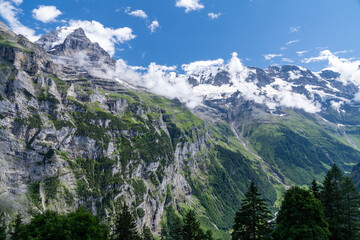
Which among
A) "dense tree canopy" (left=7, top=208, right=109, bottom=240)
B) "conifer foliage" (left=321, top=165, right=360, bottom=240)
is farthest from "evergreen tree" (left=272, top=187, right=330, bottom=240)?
"dense tree canopy" (left=7, top=208, right=109, bottom=240)

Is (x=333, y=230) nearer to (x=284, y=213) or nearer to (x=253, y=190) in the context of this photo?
(x=284, y=213)

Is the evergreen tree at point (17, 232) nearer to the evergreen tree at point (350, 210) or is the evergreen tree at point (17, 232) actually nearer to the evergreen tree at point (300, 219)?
the evergreen tree at point (300, 219)

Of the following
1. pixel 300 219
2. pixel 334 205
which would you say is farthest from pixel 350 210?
pixel 300 219

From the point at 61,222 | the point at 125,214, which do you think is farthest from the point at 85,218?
the point at 125,214

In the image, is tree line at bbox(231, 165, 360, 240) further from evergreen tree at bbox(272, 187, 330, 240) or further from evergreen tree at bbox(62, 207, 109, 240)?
evergreen tree at bbox(62, 207, 109, 240)

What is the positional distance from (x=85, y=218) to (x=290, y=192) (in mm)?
38833

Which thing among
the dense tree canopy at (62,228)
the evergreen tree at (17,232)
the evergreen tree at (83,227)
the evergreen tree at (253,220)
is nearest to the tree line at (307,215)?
the evergreen tree at (253,220)

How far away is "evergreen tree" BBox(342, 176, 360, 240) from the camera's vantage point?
41.7 meters

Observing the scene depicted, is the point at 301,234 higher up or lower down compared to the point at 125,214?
lower down

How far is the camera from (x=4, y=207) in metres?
182

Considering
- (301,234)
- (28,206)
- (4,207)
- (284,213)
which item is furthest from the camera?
(28,206)

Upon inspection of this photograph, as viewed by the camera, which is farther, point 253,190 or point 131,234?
point 131,234

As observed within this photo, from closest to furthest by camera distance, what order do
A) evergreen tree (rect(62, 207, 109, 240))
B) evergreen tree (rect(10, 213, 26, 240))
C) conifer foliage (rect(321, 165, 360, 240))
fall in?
1. evergreen tree (rect(10, 213, 26, 240))
2. conifer foliage (rect(321, 165, 360, 240))
3. evergreen tree (rect(62, 207, 109, 240))

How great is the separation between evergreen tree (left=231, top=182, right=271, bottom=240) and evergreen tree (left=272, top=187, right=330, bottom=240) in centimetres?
237
